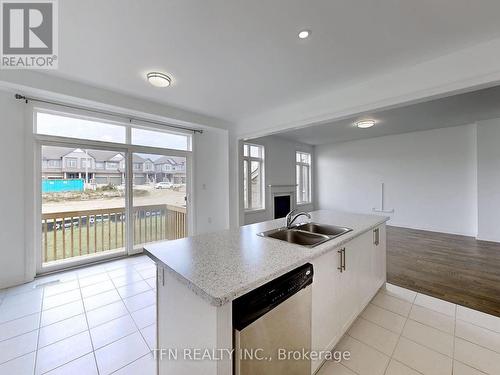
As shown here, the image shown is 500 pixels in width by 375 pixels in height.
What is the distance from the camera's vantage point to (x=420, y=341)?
178 cm

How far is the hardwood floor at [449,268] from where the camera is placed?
2467 mm

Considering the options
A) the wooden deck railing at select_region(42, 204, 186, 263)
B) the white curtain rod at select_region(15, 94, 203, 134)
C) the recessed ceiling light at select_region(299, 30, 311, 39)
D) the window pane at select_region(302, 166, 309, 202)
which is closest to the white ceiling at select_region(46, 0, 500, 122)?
the recessed ceiling light at select_region(299, 30, 311, 39)

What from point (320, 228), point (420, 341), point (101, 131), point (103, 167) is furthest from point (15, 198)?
point (420, 341)

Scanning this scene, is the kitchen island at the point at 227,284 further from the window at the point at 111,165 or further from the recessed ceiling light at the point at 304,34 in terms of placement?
the window at the point at 111,165

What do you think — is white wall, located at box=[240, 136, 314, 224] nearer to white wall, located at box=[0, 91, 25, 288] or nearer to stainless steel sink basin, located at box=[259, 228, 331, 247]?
stainless steel sink basin, located at box=[259, 228, 331, 247]

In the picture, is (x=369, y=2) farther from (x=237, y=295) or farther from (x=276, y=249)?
(x=237, y=295)

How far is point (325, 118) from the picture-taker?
3266 mm

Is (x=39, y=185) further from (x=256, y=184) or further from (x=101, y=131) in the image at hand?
(x=256, y=184)

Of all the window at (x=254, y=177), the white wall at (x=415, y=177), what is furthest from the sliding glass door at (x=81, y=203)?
the white wall at (x=415, y=177)

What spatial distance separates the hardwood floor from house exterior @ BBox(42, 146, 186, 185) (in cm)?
413

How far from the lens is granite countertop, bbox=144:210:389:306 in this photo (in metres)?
0.96

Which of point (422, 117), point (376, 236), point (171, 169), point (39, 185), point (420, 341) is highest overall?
point (422, 117)

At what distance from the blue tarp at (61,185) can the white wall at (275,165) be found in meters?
3.39

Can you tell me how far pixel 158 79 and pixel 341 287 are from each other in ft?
9.78
